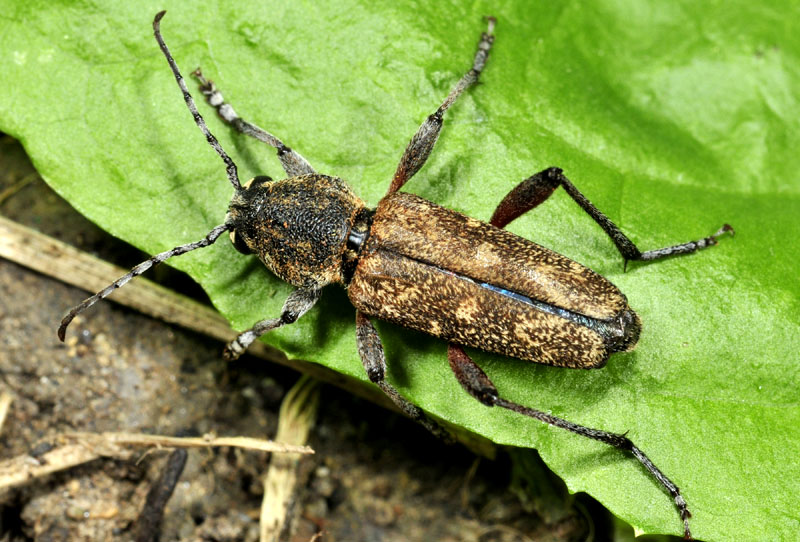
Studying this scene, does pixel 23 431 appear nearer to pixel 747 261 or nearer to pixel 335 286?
pixel 335 286

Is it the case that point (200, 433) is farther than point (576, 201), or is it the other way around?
point (200, 433)

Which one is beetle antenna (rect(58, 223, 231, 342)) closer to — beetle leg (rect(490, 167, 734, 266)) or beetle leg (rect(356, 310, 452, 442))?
beetle leg (rect(356, 310, 452, 442))

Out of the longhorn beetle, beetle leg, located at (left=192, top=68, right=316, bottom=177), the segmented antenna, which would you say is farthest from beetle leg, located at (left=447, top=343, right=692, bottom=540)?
the segmented antenna

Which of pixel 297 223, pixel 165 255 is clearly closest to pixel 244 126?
pixel 297 223

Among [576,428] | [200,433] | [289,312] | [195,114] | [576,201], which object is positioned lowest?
[200,433]

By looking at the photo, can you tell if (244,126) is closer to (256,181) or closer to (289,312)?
(256,181)

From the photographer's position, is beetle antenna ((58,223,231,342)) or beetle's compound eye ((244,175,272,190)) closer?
beetle antenna ((58,223,231,342))

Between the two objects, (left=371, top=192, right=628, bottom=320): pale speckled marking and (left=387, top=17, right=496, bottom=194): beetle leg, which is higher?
(left=387, top=17, right=496, bottom=194): beetle leg
